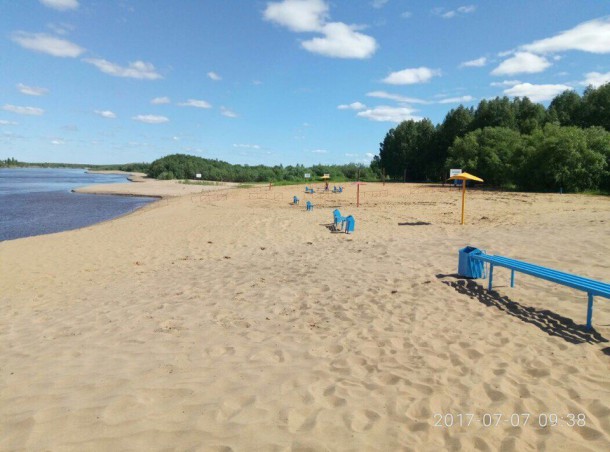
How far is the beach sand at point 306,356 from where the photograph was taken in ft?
8.68

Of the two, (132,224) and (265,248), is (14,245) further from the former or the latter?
(265,248)

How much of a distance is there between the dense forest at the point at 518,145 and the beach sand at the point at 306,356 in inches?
808

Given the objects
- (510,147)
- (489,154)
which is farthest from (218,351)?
(489,154)

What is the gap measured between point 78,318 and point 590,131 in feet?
108

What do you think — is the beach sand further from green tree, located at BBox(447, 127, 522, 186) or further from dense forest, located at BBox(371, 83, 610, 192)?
green tree, located at BBox(447, 127, 522, 186)

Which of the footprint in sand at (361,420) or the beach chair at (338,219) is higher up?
the beach chair at (338,219)

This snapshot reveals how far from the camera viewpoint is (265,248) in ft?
32.7

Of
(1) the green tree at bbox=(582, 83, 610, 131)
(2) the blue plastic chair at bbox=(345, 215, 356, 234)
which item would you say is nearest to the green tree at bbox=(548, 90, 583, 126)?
(1) the green tree at bbox=(582, 83, 610, 131)

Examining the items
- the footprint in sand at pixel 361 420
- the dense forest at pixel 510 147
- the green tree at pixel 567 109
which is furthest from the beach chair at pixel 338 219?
the green tree at pixel 567 109

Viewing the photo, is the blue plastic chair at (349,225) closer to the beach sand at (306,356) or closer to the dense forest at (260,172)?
the beach sand at (306,356)

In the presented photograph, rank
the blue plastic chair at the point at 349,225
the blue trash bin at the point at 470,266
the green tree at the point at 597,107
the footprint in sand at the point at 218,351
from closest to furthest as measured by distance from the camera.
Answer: the footprint in sand at the point at 218,351 → the blue trash bin at the point at 470,266 → the blue plastic chair at the point at 349,225 → the green tree at the point at 597,107

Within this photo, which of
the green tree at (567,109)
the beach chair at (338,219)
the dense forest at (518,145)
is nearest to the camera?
the beach chair at (338,219)

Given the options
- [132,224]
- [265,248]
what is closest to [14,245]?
[132,224]

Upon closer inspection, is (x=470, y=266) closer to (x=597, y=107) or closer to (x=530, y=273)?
(x=530, y=273)
